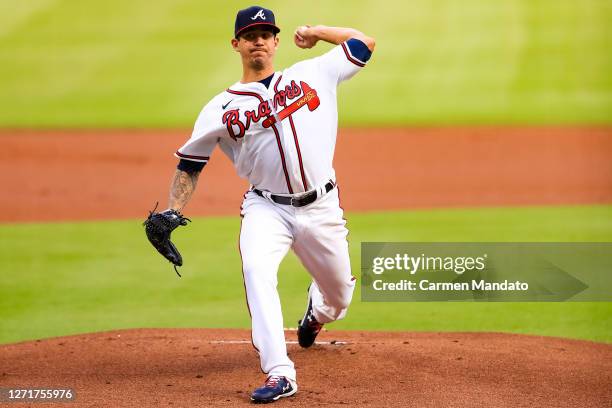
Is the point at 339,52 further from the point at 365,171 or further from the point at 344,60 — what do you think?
the point at 365,171

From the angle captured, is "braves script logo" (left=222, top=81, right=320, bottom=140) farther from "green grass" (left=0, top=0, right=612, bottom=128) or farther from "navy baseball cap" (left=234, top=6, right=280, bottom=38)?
"green grass" (left=0, top=0, right=612, bottom=128)

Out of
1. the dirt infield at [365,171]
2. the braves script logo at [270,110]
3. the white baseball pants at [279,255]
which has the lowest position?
the dirt infield at [365,171]

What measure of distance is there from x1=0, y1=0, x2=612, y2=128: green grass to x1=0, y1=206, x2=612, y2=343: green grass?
5668 mm

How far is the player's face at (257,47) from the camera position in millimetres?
4797

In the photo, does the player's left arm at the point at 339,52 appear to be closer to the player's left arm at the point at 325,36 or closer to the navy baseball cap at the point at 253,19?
the player's left arm at the point at 325,36

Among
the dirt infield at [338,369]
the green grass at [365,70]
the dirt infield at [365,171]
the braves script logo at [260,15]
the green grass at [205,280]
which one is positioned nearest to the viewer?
the dirt infield at [338,369]

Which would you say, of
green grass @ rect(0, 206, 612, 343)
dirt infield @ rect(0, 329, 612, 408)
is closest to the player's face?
dirt infield @ rect(0, 329, 612, 408)

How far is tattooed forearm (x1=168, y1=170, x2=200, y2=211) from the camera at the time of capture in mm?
4828

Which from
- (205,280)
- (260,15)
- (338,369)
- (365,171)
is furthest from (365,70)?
(338,369)

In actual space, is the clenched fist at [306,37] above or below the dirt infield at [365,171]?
above

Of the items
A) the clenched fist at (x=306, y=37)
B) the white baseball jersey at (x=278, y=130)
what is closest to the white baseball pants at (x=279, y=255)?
the white baseball jersey at (x=278, y=130)

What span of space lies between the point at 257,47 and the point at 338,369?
1621 mm

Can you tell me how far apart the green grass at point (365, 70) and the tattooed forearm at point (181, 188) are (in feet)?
34.8

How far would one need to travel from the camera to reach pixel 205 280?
782 centimetres
